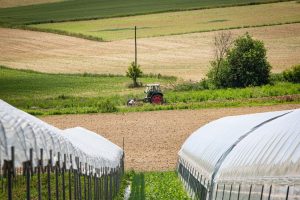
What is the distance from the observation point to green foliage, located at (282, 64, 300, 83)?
203 ft

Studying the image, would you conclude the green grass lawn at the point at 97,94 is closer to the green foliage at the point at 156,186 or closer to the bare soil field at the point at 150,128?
the bare soil field at the point at 150,128

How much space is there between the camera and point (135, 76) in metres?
64.6

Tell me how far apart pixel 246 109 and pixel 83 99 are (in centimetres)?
1441

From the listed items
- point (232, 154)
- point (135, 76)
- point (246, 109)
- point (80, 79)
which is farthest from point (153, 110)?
point (232, 154)

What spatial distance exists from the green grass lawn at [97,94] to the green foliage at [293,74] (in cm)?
142

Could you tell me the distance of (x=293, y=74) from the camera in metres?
62.1

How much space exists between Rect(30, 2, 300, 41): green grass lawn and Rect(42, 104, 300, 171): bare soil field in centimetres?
3771

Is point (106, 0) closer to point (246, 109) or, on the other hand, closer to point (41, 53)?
point (41, 53)

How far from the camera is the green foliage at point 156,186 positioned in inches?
914

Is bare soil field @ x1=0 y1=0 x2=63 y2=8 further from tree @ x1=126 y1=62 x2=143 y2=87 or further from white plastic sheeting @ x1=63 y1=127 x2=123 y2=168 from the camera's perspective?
white plastic sheeting @ x1=63 y1=127 x2=123 y2=168

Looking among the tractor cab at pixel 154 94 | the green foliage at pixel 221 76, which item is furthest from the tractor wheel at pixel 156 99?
the green foliage at pixel 221 76

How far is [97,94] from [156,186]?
1390 inches

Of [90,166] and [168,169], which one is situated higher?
[90,166]

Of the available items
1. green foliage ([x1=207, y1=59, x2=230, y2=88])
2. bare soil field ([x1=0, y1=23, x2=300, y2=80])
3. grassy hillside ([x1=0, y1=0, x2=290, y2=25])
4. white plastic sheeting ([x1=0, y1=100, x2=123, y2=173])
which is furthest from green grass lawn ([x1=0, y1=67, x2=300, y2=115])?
white plastic sheeting ([x1=0, y1=100, x2=123, y2=173])
